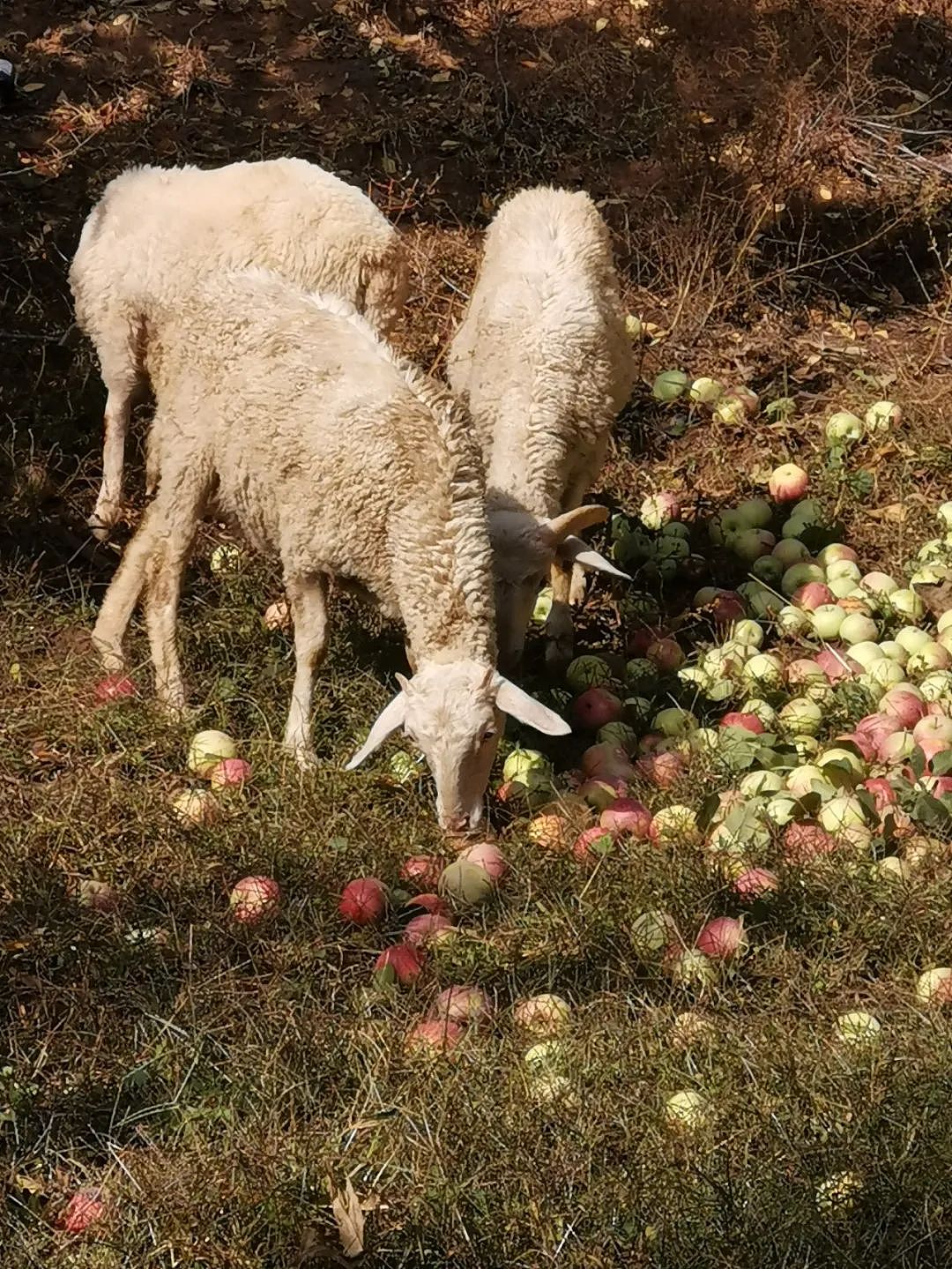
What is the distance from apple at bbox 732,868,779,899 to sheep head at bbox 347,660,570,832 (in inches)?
27.3

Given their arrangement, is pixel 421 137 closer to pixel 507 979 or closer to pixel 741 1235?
pixel 507 979

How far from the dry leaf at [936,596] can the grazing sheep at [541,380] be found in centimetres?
126

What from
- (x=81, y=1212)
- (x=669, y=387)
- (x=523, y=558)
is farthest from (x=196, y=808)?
(x=669, y=387)

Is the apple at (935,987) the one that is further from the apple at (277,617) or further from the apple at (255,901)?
the apple at (277,617)

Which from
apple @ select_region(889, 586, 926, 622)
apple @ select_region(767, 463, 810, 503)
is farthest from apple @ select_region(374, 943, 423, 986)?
apple @ select_region(767, 463, 810, 503)

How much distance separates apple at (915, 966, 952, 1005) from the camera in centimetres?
392

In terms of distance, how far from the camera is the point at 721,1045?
12.1 ft

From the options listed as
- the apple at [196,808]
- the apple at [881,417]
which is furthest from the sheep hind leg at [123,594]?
the apple at [881,417]

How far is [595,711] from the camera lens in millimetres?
5328

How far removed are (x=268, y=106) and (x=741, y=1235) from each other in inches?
283

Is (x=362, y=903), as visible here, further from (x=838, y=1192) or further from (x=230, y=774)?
(x=838, y=1192)

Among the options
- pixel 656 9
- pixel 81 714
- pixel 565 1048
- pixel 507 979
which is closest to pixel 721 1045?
pixel 565 1048

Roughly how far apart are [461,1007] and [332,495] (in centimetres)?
182

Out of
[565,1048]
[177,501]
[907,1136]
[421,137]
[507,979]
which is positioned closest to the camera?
[907,1136]
